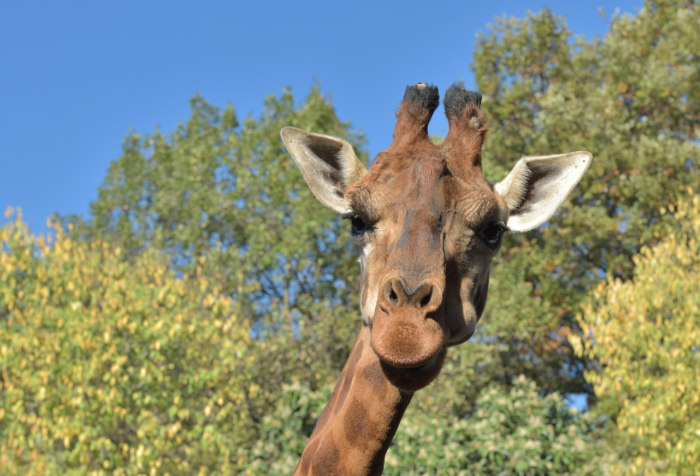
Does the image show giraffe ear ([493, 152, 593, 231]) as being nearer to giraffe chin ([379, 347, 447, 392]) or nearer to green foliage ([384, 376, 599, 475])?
giraffe chin ([379, 347, 447, 392])

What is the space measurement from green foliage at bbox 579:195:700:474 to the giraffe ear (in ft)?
42.2

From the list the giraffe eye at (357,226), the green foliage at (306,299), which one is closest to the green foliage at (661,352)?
the green foliage at (306,299)

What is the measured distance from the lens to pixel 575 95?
29.4 metres

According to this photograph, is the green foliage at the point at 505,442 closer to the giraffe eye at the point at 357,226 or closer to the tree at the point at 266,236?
the tree at the point at 266,236

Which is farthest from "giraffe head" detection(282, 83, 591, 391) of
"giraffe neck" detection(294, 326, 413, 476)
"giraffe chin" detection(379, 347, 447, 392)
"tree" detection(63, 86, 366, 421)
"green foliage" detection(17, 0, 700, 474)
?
Result: "tree" detection(63, 86, 366, 421)

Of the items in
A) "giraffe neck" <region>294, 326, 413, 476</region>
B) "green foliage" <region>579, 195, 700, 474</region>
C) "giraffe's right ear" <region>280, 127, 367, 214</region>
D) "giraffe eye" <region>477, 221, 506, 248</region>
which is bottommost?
"giraffe neck" <region>294, 326, 413, 476</region>

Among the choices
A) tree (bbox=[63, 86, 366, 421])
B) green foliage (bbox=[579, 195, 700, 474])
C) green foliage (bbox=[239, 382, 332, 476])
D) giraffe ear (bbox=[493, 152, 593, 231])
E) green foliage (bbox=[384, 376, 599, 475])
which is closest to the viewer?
giraffe ear (bbox=[493, 152, 593, 231])

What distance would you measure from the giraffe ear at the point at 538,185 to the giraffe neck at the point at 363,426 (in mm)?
1153

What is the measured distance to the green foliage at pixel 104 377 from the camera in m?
15.8

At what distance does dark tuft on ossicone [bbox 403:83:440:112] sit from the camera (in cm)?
425

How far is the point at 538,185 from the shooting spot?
15.3 ft

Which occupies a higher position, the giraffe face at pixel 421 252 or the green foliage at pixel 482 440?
the green foliage at pixel 482 440

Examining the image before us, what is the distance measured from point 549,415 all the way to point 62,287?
12.1 meters

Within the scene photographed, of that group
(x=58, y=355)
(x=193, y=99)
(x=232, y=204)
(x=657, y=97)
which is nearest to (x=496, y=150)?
(x=657, y=97)
